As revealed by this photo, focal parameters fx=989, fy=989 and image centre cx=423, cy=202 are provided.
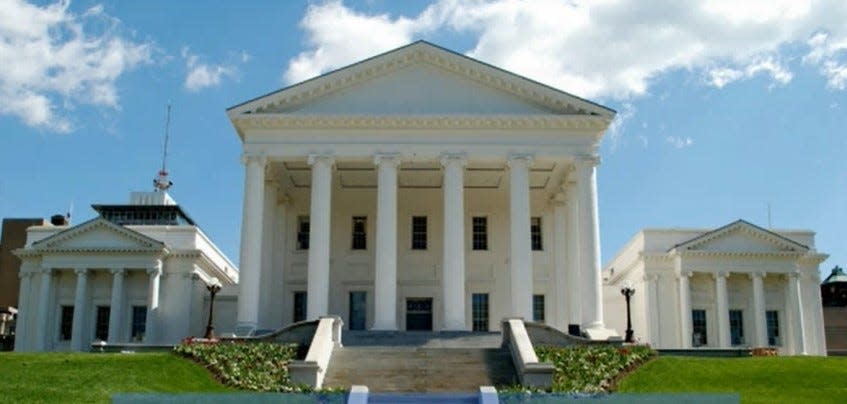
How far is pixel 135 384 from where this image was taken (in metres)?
25.4

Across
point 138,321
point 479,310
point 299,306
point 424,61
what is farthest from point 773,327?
point 138,321

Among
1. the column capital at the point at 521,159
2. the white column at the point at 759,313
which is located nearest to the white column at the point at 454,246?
the column capital at the point at 521,159

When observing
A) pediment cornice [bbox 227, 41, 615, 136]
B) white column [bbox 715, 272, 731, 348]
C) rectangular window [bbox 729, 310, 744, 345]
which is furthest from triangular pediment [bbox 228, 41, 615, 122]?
rectangular window [bbox 729, 310, 744, 345]

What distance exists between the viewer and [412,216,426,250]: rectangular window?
48750mm

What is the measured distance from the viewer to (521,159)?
41.8 metres

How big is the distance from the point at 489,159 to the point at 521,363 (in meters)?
15.3

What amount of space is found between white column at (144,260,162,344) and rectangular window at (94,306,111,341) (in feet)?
7.19

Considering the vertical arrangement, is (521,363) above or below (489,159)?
below

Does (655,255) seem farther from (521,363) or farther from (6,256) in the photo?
(6,256)

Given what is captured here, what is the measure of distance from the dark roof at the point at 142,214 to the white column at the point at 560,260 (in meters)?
23.1

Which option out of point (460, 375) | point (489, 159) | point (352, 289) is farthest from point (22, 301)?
point (460, 375)

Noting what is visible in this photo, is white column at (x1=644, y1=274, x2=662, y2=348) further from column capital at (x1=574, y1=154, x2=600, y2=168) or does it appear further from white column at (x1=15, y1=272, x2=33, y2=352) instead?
white column at (x1=15, y1=272, x2=33, y2=352)

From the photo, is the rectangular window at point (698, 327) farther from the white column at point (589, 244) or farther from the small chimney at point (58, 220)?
the small chimney at point (58, 220)

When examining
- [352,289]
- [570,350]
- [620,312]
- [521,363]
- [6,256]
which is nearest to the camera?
[521,363]
